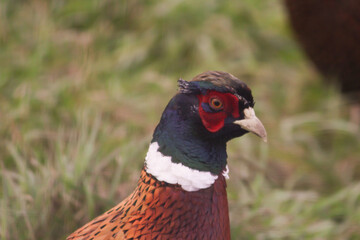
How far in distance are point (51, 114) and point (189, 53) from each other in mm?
1618

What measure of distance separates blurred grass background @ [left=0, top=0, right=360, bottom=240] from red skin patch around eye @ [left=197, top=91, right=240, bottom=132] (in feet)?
3.07

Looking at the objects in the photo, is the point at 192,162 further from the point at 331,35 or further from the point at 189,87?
the point at 331,35

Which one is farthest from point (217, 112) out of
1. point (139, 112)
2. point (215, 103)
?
point (139, 112)

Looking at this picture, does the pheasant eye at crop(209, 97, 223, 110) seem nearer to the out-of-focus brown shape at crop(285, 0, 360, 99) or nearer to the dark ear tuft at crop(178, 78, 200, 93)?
the dark ear tuft at crop(178, 78, 200, 93)

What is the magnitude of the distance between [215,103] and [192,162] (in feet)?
0.61

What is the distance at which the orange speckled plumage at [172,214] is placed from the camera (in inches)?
66.2

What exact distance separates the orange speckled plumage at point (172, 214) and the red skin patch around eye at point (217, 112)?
0.18 metres

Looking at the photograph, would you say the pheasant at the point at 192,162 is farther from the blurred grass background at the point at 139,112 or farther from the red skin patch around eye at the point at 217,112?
the blurred grass background at the point at 139,112

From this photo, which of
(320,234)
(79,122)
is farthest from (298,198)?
(79,122)

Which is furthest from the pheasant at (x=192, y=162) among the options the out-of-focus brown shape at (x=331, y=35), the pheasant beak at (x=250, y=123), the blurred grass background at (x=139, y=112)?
the out-of-focus brown shape at (x=331, y=35)

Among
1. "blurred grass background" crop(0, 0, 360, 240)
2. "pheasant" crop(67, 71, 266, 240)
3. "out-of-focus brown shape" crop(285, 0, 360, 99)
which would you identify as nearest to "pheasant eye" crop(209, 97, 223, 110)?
"pheasant" crop(67, 71, 266, 240)

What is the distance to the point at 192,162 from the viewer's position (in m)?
1.66

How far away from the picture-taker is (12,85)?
12.2ft

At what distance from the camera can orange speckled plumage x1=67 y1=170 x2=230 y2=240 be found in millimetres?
1681
